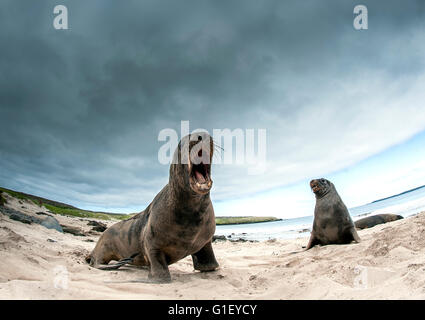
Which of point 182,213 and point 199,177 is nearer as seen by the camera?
point 199,177

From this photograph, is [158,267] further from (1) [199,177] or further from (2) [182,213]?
(1) [199,177]

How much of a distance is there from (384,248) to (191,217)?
274 centimetres

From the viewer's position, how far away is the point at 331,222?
6.64 m

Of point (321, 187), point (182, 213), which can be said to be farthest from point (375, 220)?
point (182, 213)

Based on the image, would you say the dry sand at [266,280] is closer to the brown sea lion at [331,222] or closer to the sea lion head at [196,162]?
the sea lion head at [196,162]

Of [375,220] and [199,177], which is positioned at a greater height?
[199,177]

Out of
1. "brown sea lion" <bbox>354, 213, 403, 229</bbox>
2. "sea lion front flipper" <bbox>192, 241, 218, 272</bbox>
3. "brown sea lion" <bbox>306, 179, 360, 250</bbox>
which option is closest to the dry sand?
"sea lion front flipper" <bbox>192, 241, 218, 272</bbox>

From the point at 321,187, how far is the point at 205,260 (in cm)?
416

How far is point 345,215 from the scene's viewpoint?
664cm

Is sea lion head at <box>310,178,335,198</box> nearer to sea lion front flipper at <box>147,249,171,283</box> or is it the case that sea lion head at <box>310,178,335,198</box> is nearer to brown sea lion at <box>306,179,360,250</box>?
brown sea lion at <box>306,179,360,250</box>

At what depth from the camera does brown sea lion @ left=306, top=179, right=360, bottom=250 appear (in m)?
6.43

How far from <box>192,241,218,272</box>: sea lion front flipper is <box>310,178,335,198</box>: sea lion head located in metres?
3.95
